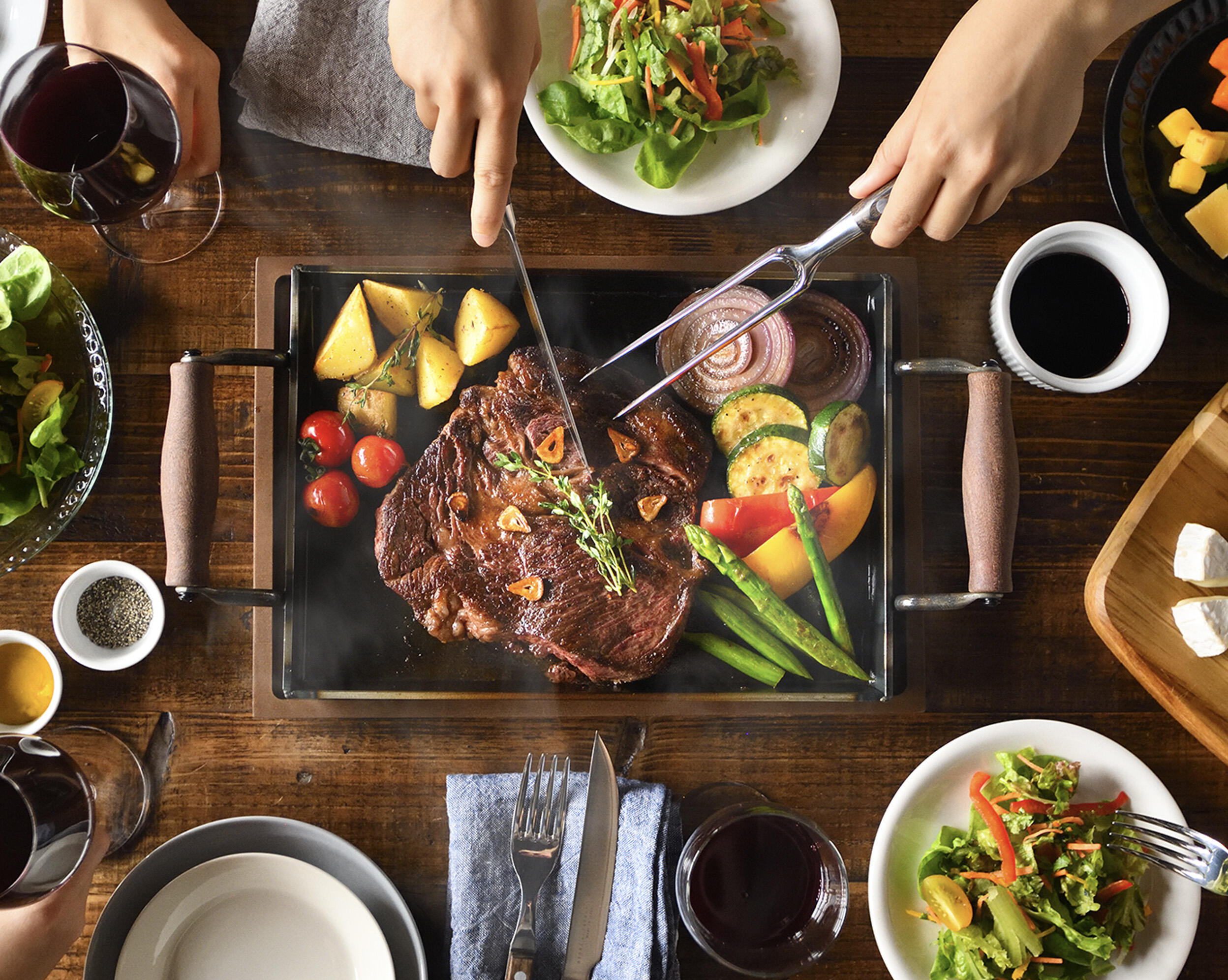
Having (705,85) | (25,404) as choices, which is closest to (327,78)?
(705,85)

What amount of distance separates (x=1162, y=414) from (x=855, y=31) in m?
1.17

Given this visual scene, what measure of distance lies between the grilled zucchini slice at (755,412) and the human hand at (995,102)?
0.48m

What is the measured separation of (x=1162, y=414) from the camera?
223 cm

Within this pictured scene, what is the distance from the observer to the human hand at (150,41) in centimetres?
200

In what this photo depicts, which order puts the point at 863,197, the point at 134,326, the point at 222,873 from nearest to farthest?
the point at 863,197 → the point at 222,873 → the point at 134,326

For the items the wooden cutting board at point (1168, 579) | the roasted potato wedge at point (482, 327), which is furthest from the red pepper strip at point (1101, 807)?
the roasted potato wedge at point (482, 327)

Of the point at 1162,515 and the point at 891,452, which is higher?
the point at 891,452

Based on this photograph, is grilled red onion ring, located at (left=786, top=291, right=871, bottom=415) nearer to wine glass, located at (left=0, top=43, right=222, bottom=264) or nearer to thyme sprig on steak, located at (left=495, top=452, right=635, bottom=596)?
thyme sprig on steak, located at (left=495, top=452, right=635, bottom=596)

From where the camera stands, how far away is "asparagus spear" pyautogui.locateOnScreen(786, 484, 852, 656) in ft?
6.79

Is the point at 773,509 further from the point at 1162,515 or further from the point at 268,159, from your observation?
the point at 268,159

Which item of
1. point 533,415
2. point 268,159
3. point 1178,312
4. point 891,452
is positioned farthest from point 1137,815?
point 268,159

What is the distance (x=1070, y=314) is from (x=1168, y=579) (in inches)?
25.2

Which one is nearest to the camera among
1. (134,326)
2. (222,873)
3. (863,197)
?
(863,197)

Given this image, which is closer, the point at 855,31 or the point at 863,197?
the point at 863,197
